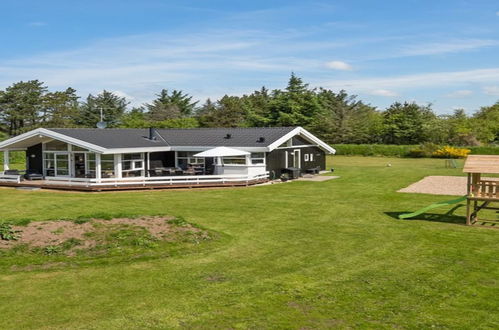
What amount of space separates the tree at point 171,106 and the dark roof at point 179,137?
4767cm

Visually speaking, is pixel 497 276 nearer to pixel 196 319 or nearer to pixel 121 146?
pixel 196 319

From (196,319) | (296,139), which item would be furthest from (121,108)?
(196,319)

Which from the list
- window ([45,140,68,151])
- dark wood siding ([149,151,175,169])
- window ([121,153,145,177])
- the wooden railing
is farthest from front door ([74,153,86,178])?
the wooden railing

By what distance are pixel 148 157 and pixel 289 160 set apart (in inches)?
363

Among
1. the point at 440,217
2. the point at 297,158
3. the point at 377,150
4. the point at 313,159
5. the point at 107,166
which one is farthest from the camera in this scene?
the point at 377,150

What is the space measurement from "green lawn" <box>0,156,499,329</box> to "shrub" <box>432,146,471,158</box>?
3377 centimetres

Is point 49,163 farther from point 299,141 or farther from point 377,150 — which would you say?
point 377,150

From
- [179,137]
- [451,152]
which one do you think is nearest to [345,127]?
[451,152]

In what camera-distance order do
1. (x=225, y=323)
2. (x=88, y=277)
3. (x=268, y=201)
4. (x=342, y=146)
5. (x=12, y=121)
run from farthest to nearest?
(x=12, y=121) → (x=342, y=146) → (x=268, y=201) → (x=88, y=277) → (x=225, y=323)

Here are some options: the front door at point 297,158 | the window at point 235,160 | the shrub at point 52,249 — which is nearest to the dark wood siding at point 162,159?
the window at point 235,160

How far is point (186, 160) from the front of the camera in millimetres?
29672

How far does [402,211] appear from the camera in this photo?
58.7 ft

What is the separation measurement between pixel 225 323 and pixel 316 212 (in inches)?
421

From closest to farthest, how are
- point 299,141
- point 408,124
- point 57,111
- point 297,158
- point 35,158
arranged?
point 35,158 → point 297,158 → point 299,141 → point 408,124 → point 57,111
